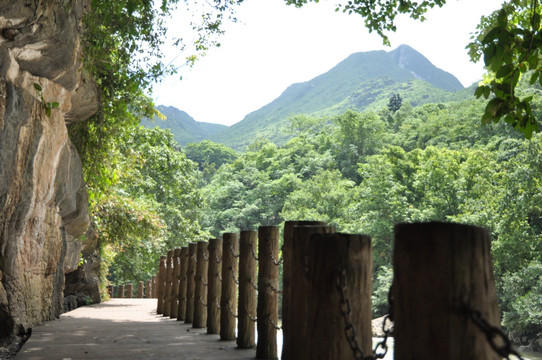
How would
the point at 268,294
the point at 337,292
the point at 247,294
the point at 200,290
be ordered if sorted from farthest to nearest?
the point at 200,290
the point at 247,294
the point at 268,294
the point at 337,292

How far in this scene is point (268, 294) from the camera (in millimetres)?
5090

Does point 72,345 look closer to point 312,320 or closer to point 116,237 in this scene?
point 312,320

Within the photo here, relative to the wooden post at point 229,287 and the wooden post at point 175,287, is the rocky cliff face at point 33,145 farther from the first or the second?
the wooden post at point 229,287

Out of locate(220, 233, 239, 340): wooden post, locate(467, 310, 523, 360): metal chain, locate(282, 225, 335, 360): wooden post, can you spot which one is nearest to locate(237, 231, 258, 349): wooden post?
locate(220, 233, 239, 340): wooden post

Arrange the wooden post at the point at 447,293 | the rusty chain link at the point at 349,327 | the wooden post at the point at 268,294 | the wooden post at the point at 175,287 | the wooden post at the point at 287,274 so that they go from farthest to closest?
the wooden post at the point at 175,287 < the wooden post at the point at 268,294 < the wooden post at the point at 287,274 < the rusty chain link at the point at 349,327 < the wooden post at the point at 447,293

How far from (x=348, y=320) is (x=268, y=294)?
2.93 metres

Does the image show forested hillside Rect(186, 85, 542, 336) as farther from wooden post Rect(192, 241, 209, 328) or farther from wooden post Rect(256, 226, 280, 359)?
wooden post Rect(256, 226, 280, 359)

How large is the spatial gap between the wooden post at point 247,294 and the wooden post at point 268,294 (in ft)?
1.84

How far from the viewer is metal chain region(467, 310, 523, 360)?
1.56 metres

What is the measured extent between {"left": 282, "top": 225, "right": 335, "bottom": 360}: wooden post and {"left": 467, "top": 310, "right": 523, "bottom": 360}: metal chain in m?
1.90

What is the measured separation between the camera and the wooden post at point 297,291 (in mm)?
3740

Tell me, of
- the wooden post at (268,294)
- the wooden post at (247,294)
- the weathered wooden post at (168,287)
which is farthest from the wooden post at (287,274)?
the weathered wooden post at (168,287)

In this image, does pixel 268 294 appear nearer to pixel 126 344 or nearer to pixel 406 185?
pixel 126 344

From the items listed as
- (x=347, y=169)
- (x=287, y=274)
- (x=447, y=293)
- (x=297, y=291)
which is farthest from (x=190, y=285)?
(x=347, y=169)
